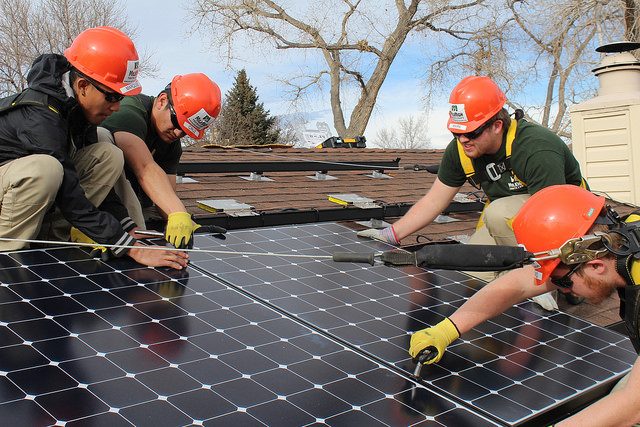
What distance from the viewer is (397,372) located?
3193 mm

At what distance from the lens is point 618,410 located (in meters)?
2.75

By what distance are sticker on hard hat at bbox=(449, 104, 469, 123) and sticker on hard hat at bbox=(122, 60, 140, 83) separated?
7.70ft

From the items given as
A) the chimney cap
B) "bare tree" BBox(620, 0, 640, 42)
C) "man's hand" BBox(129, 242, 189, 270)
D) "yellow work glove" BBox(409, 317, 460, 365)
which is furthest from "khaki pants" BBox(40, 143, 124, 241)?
"bare tree" BBox(620, 0, 640, 42)

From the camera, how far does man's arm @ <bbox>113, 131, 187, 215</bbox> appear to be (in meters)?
4.84

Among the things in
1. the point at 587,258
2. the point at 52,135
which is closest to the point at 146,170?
the point at 52,135

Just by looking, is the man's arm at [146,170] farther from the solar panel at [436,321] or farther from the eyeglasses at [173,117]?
the solar panel at [436,321]

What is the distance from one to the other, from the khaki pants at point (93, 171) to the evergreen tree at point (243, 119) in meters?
35.2

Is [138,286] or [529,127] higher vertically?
[529,127]

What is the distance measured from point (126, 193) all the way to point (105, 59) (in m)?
1.08

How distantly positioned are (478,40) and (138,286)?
31.7m

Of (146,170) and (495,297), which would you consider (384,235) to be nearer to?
(495,297)

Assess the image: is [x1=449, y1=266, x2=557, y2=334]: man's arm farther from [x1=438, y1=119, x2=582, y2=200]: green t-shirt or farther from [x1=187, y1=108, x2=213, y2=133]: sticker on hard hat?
[x1=187, y1=108, x2=213, y2=133]: sticker on hard hat

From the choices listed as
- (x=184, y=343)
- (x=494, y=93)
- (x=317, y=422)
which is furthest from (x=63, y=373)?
(x=494, y=93)

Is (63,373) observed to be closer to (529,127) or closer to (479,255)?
(479,255)
